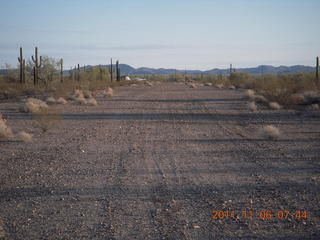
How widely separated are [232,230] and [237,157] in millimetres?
4826

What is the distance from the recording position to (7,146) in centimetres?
1157

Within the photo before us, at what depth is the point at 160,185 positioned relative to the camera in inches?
296

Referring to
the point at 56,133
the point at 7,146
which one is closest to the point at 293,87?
the point at 56,133

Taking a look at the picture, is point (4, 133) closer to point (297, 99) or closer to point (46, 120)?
point (46, 120)

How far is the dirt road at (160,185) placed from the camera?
543cm

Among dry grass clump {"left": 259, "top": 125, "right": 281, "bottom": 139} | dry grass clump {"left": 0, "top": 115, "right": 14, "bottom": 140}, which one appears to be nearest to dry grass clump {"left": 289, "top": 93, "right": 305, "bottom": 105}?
dry grass clump {"left": 259, "top": 125, "right": 281, "bottom": 139}

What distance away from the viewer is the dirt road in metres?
5.43

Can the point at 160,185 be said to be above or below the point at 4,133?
below
